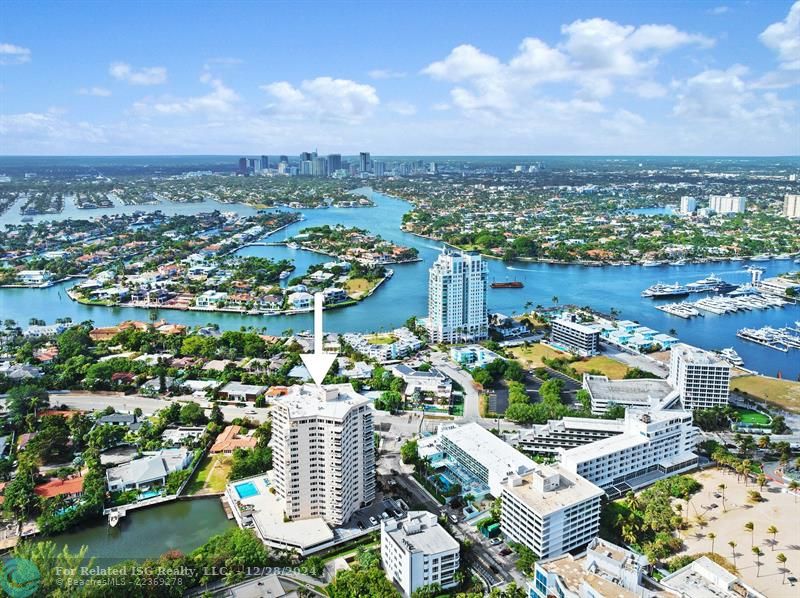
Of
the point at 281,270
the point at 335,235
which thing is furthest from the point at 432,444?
the point at 335,235

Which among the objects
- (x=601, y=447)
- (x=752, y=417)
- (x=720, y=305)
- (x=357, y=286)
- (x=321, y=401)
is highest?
(x=321, y=401)

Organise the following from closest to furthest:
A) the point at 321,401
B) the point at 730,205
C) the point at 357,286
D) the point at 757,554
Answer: the point at 757,554 < the point at 321,401 < the point at 357,286 < the point at 730,205

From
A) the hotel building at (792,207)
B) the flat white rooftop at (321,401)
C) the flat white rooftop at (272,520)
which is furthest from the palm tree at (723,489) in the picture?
the hotel building at (792,207)

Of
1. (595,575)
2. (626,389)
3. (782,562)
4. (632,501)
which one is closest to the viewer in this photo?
(595,575)

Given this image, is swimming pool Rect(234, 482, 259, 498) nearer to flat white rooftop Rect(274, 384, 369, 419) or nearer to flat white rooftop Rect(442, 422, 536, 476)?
flat white rooftop Rect(274, 384, 369, 419)

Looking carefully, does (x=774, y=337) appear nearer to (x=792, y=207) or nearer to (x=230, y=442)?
(x=230, y=442)

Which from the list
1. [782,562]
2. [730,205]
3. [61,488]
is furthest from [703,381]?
[730,205]

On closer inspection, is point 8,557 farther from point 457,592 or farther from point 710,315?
point 710,315

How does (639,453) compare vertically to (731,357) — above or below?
above
